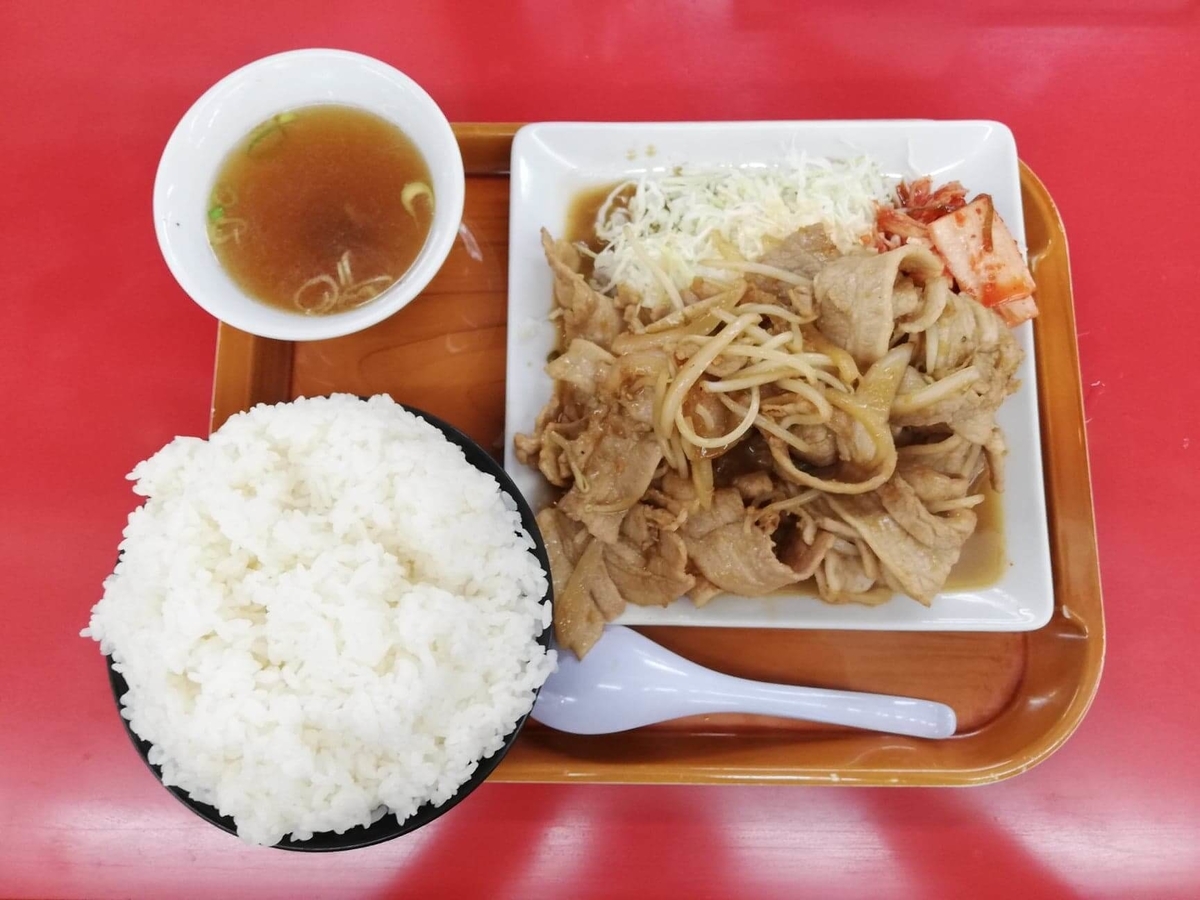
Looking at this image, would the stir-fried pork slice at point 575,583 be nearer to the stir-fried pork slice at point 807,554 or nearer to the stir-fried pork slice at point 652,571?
the stir-fried pork slice at point 652,571

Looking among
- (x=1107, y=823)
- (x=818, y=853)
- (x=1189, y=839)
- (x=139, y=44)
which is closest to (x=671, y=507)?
(x=818, y=853)

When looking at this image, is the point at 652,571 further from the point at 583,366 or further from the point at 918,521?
the point at 918,521

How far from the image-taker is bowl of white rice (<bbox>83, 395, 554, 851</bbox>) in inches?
58.9

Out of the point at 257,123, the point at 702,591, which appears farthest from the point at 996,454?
the point at 257,123

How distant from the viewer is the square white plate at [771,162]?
193 centimetres

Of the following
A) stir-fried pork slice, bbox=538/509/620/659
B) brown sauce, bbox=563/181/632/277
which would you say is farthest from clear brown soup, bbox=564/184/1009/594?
brown sauce, bbox=563/181/632/277

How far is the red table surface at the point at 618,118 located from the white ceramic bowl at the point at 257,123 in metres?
0.50

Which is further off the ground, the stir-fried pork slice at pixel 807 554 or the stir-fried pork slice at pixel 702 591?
the stir-fried pork slice at pixel 807 554

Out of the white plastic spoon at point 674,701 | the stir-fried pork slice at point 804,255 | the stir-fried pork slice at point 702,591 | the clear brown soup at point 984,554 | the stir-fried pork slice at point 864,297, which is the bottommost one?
the white plastic spoon at point 674,701

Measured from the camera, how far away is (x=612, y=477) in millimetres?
1930

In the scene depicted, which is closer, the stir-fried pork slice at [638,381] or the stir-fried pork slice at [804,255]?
the stir-fried pork slice at [638,381]

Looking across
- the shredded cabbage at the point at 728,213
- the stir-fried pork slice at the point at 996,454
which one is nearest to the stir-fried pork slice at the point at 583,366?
the shredded cabbage at the point at 728,213

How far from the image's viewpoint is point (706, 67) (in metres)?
2.55

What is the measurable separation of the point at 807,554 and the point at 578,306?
921mm
